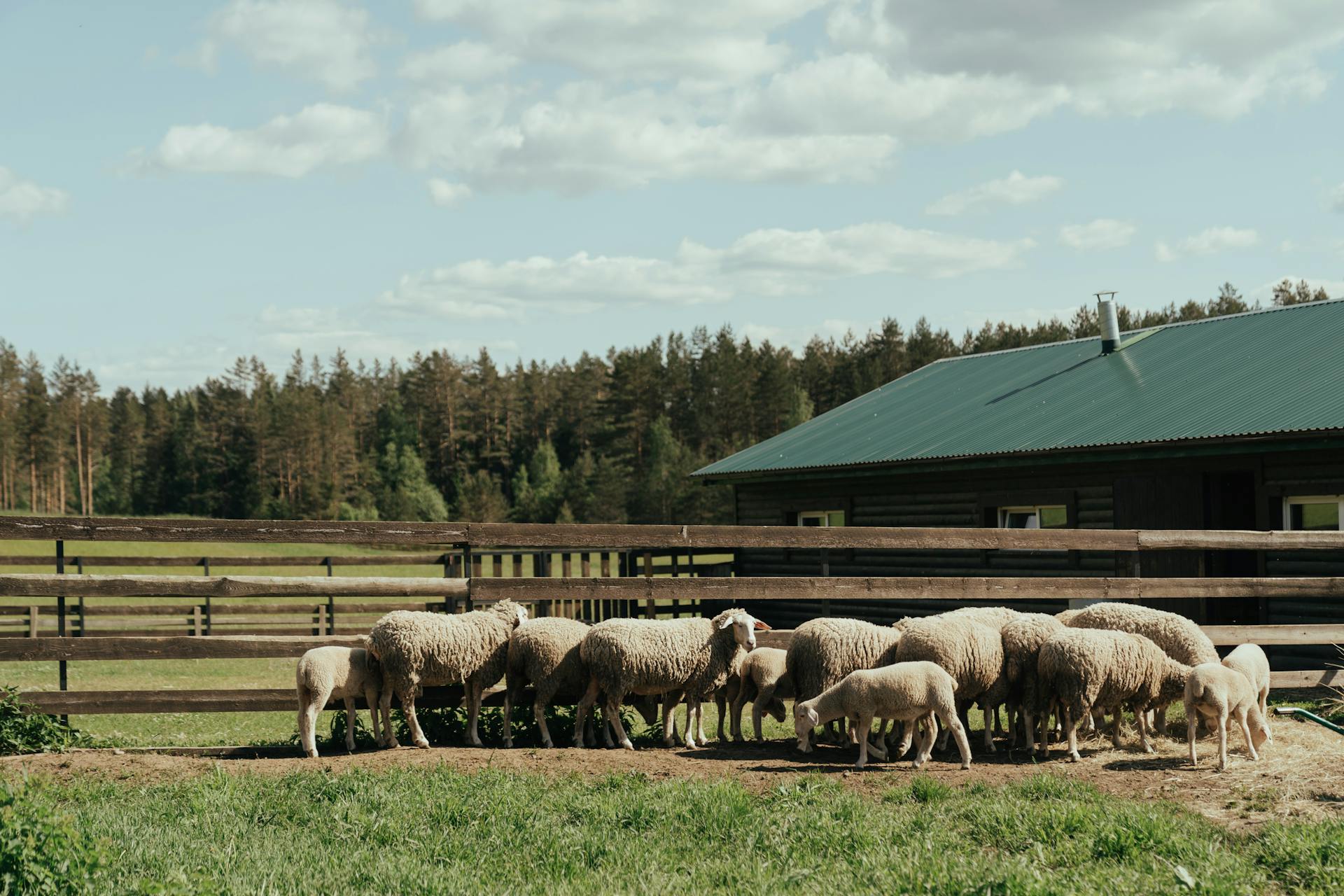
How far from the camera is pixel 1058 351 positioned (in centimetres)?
2552

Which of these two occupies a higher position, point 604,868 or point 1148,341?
point 1148,341

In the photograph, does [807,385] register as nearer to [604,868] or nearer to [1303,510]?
[1303,510]

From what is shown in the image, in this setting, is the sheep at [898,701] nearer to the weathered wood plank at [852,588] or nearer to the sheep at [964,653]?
the sheep at [964,653]

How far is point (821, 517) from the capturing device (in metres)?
24.6

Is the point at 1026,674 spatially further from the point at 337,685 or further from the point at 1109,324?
the point at 1109,324

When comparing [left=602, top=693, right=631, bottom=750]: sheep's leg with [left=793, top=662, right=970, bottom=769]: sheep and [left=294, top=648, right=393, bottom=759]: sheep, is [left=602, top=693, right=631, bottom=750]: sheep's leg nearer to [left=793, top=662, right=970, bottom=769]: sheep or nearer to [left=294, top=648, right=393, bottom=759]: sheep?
[left=793, top=662, right=970, bottom=769]: sheep

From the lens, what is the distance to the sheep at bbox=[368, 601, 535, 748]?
8031mm

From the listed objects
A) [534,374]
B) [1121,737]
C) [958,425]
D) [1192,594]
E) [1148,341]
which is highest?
[534,374]

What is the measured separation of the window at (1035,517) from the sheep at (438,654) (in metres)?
12.8

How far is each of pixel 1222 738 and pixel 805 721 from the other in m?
2.69

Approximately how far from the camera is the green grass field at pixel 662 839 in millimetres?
5121

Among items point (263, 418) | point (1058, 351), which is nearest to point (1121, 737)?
point (1058, 351)

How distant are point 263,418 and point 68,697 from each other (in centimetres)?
8245

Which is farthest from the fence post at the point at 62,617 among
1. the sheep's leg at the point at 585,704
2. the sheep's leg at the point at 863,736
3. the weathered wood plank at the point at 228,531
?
the sheep's leg at the point at 863,736
